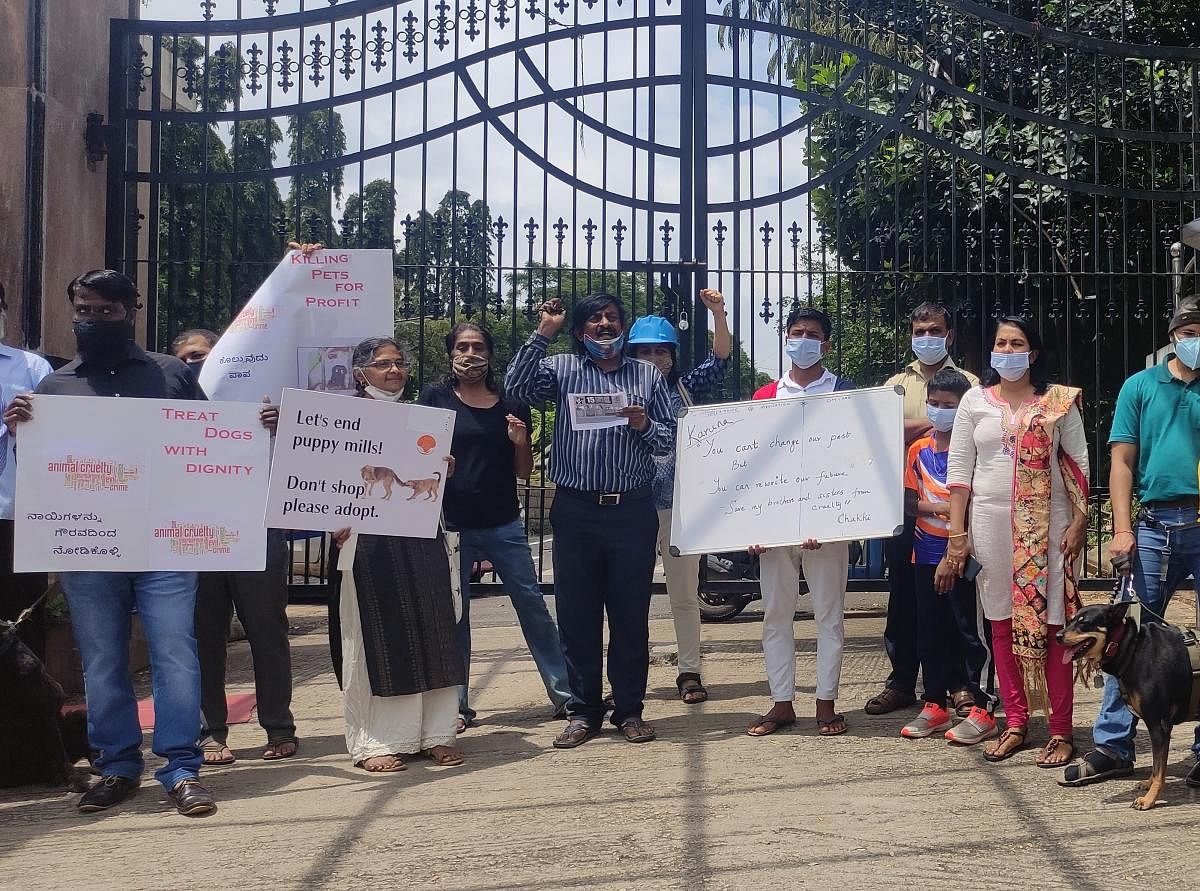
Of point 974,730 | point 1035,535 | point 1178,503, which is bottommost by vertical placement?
point 974,730

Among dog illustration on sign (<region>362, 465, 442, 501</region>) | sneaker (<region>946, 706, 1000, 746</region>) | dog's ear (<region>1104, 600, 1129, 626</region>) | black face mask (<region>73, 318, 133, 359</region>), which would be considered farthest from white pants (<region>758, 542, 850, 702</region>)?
black face mask (<region>73, 318, 133, 359</region>)

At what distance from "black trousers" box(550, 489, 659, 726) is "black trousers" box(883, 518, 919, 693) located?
3.97 feet

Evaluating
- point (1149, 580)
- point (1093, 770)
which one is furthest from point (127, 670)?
point (1149, 580)

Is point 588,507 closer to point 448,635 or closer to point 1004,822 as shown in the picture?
point 448,635

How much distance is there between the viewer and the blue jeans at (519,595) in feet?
18.1

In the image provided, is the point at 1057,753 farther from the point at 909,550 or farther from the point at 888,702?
the point at 909,550

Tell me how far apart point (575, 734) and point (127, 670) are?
183 centimetres

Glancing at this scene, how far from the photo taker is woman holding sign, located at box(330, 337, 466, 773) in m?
4.87

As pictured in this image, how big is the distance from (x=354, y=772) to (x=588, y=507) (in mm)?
1448

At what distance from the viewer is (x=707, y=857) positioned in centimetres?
361

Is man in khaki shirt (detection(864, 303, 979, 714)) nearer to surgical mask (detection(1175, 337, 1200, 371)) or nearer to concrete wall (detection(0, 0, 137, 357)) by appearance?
surgical mask (detection(1175, 337, 1200, 371))

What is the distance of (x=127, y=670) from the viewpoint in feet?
14.9

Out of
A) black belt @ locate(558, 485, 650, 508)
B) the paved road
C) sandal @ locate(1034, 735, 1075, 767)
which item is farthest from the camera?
black belt @ locate(558, 485, 650, 508)

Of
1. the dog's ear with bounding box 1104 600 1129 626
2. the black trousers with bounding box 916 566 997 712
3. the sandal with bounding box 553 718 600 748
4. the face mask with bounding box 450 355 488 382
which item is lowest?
the sandal with bounding box 553 718 600 748
